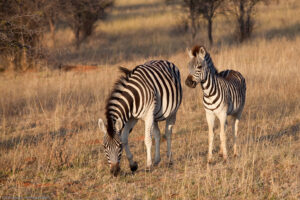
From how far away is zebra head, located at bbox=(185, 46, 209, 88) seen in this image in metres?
5.93

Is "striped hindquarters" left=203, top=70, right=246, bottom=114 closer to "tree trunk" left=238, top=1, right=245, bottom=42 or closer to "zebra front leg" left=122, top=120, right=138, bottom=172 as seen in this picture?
"zebra front leg" left=122, top=120, right=138, bottom=172

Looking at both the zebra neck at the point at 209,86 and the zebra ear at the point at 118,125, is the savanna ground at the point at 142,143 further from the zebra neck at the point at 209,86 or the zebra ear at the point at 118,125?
the zebra neck at the point at 209,86

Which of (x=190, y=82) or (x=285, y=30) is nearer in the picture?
(x=190, y=82)

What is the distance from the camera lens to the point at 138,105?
595 centimetres

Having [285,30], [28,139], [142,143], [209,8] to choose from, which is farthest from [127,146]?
[285,30]

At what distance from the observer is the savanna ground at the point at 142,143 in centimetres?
534

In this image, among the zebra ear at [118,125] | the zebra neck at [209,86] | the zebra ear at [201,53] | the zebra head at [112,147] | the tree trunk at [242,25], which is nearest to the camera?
the zebra head at [112,147]

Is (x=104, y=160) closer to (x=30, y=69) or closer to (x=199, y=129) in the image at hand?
(x=199, y=129)

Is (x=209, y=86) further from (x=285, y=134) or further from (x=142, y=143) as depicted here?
(x=285, y=134)

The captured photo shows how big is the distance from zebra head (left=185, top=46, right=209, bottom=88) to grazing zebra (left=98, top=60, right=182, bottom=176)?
2.15 feet

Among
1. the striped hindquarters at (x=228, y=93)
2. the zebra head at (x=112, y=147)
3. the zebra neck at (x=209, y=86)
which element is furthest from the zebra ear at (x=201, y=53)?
the zebra head at (x=112, y=147)

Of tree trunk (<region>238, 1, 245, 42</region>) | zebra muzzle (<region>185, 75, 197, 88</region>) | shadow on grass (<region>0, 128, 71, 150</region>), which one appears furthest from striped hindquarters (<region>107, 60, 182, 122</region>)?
tree trunk (<region>238, 1, 245, 42</region>)

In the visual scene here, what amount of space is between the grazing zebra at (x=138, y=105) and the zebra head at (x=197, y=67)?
65 centimetres

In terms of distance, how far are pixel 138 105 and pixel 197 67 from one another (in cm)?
102
